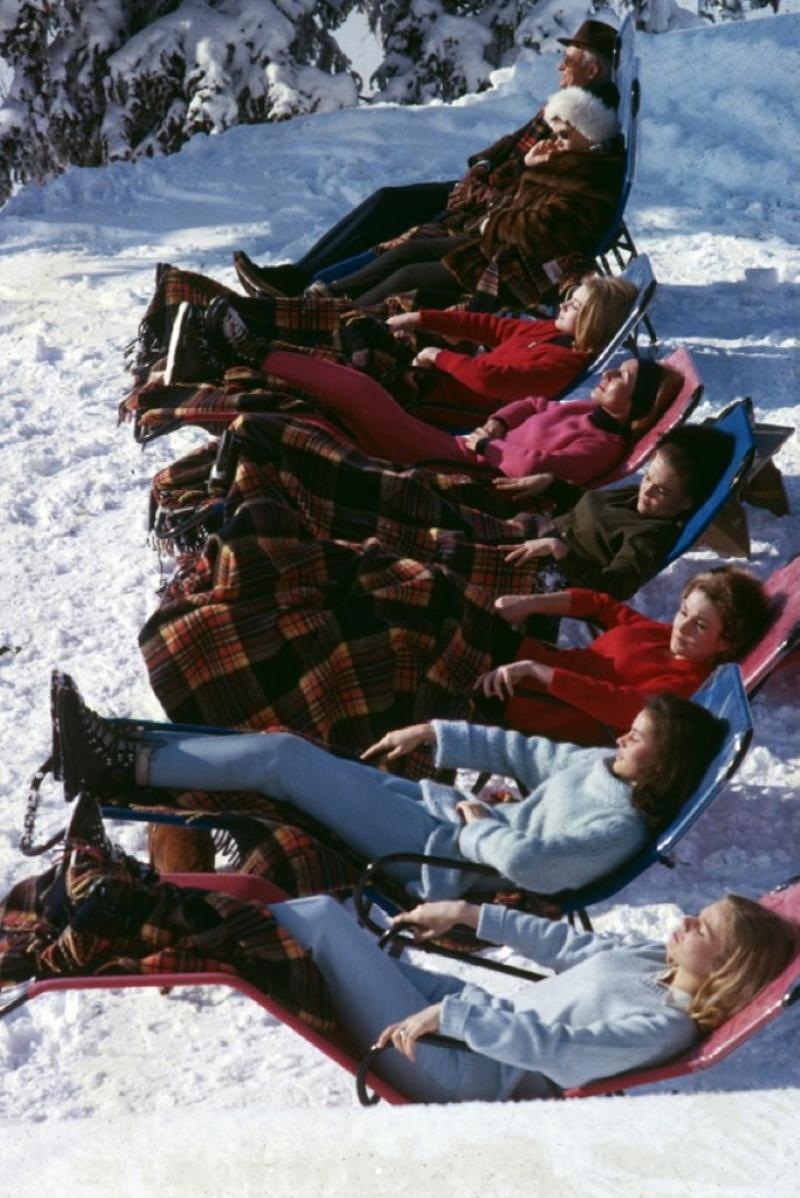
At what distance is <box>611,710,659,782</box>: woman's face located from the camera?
3496 mm

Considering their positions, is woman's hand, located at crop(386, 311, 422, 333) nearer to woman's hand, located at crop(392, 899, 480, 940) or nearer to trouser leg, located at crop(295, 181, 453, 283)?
trouser leg, located at crop(295, 181, 453, 283)

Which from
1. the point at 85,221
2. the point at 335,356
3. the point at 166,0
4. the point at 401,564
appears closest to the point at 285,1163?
the point at 401,564

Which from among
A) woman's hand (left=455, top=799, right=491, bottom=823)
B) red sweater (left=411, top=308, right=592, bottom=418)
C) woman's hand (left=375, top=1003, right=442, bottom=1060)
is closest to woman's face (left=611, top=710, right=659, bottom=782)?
woman's hand (left=455, top=799, right=491, bottom=823)

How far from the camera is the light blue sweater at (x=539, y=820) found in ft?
11.2

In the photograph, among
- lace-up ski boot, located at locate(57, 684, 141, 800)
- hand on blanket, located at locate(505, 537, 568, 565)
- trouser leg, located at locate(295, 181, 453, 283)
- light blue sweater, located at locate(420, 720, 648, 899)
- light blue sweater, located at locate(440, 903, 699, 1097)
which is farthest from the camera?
trouser leg, located at locate(295, 181, 453, 283)

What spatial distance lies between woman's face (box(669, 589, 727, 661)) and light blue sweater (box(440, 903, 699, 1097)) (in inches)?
39.5

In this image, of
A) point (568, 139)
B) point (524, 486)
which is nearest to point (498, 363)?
point (524, 486)

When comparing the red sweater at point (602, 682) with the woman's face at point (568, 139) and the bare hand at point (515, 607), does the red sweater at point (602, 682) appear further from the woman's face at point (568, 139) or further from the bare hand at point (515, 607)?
the woman's face at point (568, 139)

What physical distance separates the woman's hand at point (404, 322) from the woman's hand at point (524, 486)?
3.81 ft

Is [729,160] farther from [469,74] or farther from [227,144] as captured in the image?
[469,74]

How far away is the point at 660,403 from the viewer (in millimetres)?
5133

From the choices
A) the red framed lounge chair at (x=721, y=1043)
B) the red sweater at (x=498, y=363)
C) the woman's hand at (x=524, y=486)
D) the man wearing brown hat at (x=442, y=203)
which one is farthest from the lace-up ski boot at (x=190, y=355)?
the red framed lounge chair at (x=721, y=1043)

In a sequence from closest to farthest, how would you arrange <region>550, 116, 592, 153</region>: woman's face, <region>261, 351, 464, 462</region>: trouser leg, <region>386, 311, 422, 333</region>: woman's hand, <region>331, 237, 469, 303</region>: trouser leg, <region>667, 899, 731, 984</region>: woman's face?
<region>667, 899, 731, 984</region>: woman's face, <region>261, 351, 464, 462</region>: trouser leg, <region>386, 311, 422, 333</region>: woman's hand, <region>550, 116, 592, 153</region>: woman's face, <region>331, 237, 469, 303</region>: trouser leg

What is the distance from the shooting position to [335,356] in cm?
563
